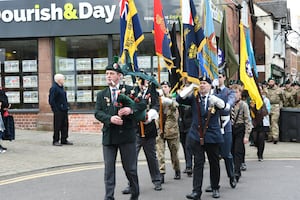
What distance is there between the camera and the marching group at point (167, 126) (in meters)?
6.11

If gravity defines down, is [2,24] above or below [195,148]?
above

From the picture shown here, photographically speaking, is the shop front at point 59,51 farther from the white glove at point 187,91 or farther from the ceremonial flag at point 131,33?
the white glove at point 187,91

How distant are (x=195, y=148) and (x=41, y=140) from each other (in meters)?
8.07

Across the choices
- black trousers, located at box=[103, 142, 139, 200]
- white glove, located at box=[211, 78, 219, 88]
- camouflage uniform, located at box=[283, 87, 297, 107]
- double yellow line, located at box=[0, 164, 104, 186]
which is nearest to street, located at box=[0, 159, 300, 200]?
double yellow line, located at box=[0, 164, 104, 186]

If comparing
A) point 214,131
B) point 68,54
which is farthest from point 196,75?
point 68,54

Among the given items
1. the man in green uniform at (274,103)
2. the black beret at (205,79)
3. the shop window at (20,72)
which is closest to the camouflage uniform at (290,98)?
the man in green uniform at (274,103)

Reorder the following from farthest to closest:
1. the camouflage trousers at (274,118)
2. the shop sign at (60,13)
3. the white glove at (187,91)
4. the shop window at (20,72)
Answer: the shop window at (20,72) → the shop sign at (60,13) → the camouflage trousers at (274,118) → the white glove at (187,91)

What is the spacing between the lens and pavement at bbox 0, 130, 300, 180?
9.89m

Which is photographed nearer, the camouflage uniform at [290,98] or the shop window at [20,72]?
the camouflage uniform at [290,98]

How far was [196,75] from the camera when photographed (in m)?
7.06

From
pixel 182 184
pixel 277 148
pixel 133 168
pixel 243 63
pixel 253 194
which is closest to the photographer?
pixel 133 168

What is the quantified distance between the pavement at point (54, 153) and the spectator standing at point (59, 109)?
0.37 m

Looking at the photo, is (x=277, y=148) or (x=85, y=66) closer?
(x=277, y=148)

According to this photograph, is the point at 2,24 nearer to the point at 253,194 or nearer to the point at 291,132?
the point at 291,132
